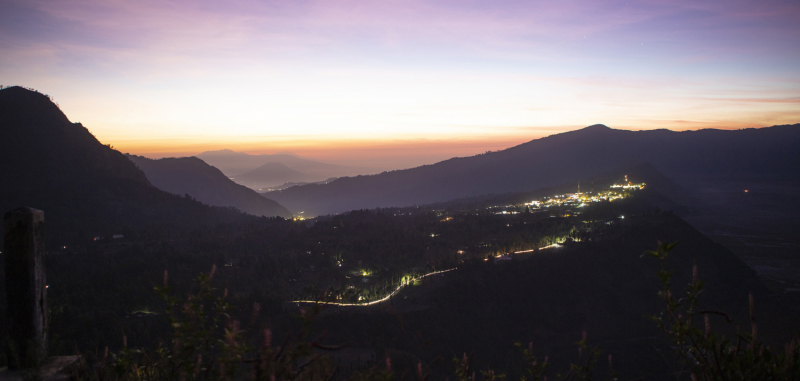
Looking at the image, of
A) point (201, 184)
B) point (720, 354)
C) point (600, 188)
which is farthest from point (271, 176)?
point (720, 354)

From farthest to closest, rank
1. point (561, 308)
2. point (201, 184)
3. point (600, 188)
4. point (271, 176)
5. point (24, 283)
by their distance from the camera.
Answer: point (271, 176) → point (201, 184) → point (600, 188) → point (561, 308) → point (24, 283)

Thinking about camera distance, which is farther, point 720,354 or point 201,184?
point 201,184

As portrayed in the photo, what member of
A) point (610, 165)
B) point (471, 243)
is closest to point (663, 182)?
point (610, 165)

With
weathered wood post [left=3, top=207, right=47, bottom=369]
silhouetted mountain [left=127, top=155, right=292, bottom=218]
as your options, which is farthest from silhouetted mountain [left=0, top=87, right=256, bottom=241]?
weathered wood post [left=3, top=207, right=47, bottom=369]

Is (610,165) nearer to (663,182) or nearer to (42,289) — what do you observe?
(663,182)

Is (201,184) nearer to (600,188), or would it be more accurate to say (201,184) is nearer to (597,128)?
(600,188)

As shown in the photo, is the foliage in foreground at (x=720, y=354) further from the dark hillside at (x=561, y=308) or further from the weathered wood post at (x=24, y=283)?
the dark hillside at (x=561, y=308)

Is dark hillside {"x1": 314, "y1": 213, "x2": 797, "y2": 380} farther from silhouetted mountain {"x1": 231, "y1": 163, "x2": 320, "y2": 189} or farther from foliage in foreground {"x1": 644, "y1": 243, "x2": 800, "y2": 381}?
silhouetted mountain {"x1": 231, "y1": 163, "x2": 320, "y2": 189}
